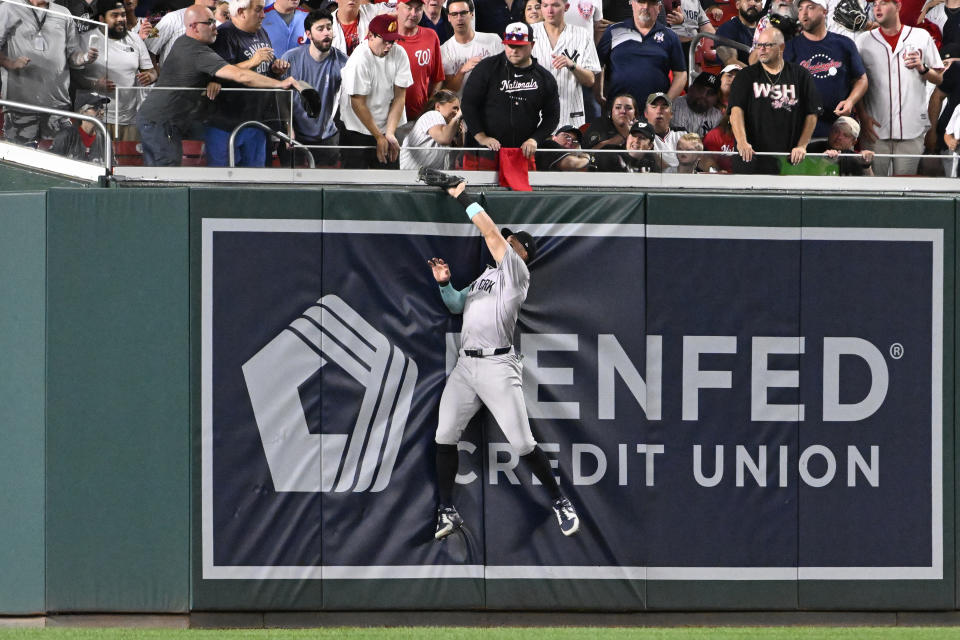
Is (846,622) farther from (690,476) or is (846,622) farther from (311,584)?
(311,584)

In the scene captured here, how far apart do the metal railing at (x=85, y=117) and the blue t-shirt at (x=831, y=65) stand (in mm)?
5529

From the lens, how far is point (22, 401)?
805 centimetres

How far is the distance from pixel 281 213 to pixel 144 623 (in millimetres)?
2911

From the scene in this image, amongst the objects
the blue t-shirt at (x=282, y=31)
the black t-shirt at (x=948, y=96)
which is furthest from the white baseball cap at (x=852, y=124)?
the blue t-shirt at (x=282, y=31)

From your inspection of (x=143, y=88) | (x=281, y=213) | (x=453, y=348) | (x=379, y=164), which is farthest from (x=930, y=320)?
(x=143, y=88)

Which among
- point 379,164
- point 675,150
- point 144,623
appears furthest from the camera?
point 675,150

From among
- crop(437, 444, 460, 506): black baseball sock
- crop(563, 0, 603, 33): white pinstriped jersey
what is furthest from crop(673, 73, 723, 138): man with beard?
crop(437, 444, 460, 506): black baseball sock

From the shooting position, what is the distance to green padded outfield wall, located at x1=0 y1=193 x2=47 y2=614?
7.98 m

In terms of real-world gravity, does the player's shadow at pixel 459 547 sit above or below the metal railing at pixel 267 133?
below

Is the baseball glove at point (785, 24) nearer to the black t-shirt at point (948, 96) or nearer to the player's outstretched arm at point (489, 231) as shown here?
the black t-shirt at point (948, 96)

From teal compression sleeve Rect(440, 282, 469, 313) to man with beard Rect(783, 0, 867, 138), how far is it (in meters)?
3.58

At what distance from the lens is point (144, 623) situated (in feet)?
26.2

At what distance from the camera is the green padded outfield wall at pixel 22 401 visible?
7.98 meters

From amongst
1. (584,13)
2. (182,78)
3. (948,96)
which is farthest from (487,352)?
(948,96)
